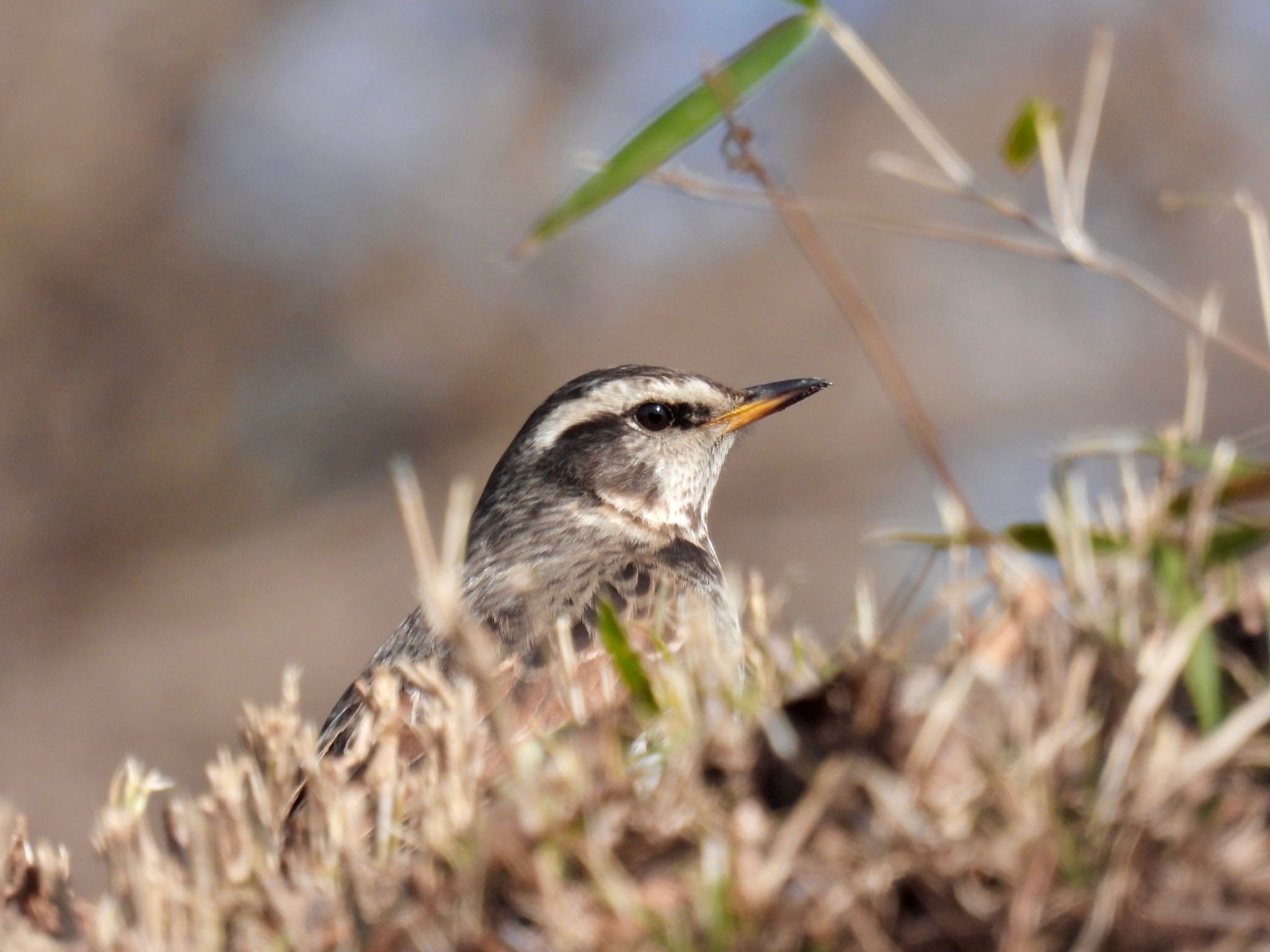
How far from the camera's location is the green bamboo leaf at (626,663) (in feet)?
8.00

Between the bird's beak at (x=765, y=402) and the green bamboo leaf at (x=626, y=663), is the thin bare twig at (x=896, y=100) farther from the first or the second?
the bird's beak at (x=765, y=402)

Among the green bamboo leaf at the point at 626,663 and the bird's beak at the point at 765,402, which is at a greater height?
the bird's beak at the point at 765,402

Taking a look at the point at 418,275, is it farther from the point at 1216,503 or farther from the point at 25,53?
the point at 1216,503

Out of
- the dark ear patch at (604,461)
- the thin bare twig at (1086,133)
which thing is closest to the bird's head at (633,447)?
the dark ear patch at (604,461)

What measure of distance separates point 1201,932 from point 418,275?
13418 mm

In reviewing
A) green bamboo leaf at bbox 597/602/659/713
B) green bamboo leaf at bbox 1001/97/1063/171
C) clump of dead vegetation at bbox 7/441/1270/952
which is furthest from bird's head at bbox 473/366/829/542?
clump of dead vegetation at bbox 7/441/1270/952

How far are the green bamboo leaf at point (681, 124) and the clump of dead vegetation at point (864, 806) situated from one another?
1297 mm

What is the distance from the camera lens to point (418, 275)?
14.6 m

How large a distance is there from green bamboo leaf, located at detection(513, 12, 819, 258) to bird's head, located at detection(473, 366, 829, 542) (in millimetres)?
2404

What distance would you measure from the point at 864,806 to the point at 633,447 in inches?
164

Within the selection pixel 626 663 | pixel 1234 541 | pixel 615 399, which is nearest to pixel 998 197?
pixel 1234 541

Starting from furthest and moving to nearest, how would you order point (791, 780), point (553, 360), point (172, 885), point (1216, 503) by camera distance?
point (553, 360) → point (1216, 503) → point (172, 885) → point (791, 780)

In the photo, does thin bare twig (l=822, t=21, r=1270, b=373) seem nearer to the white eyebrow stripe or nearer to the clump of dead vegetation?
the clump of dead vegetation

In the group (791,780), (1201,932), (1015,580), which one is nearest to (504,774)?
(791,780)
